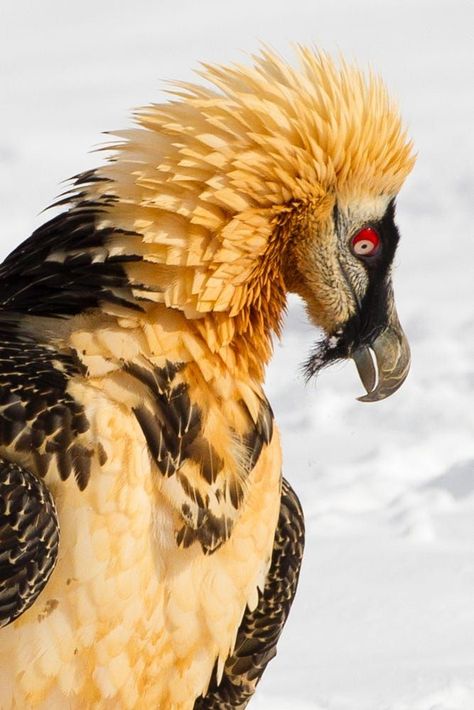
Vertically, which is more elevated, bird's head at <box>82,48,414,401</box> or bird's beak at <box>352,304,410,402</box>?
bird's head at <box>82,48,414,401</box>

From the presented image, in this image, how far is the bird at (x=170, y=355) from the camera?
5422mm

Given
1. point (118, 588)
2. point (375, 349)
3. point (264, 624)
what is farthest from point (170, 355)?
point (264, 624)

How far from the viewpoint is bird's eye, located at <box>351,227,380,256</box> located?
6.09m

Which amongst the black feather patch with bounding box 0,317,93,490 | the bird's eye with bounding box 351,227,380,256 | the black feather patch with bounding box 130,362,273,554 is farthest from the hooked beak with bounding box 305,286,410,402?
the black feather patch with bounding box 0,317,93,490

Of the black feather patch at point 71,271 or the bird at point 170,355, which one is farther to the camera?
the black feather patch at point 71,271

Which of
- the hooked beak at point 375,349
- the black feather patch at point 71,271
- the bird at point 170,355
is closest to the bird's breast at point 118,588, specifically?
the bird at point 170,355

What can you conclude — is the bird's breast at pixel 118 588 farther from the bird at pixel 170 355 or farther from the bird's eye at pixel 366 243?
the bird's eye at pixel 366 243

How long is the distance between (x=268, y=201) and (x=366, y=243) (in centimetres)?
54

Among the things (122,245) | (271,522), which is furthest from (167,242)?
(271,522)

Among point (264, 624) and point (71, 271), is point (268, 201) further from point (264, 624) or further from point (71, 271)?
point (264, 624)

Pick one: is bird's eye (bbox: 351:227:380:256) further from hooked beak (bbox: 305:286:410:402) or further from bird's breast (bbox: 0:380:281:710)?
bird's breast (bbox: 0:380:281:710)

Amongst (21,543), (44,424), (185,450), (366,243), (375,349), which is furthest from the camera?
(375,349)

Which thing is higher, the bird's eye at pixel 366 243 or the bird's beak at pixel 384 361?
the bird's eye at pixel 366 243

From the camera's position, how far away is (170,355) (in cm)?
571
